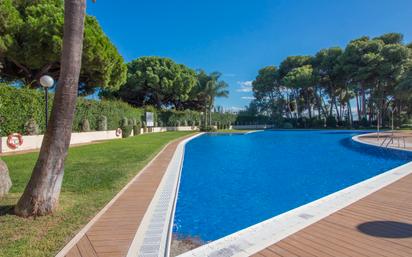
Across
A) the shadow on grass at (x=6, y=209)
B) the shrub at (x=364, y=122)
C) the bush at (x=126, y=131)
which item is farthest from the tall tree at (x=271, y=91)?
the shadow on grass at (x=6, y=209)

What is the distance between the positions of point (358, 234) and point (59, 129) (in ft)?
13.5

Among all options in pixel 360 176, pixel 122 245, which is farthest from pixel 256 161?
pixel 122 245

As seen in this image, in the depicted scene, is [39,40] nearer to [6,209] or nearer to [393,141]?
[6,209]

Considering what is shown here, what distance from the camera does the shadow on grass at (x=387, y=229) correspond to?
3.05 metres

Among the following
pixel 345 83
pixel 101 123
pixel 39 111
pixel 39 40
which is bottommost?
pixel 101 123

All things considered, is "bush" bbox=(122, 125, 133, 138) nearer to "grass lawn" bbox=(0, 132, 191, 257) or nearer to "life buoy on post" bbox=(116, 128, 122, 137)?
"life buoy on post" bbox=(116, 128, 122, 137)

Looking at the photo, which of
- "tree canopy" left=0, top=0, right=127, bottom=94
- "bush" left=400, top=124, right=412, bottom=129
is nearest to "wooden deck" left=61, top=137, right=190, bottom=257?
"tree canopy" left=0, top=0, right=127, bottom=94

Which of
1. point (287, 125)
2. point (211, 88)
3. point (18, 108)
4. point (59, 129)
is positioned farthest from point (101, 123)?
point (287, 125)

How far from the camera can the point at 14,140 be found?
10.5 meters

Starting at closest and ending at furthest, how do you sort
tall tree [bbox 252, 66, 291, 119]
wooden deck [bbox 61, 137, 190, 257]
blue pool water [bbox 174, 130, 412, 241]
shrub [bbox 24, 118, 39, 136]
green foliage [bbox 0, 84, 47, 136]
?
wooden deck [bbox 61, 137, 190, 257] → blue pool water [bbox 174, 130, 412, 241] → green foliage [bbox 0, 84, 47, 136] → shrub [bbox 24, 118, 39, 136] → tall tree [bbox 252, 66, 291, 119]

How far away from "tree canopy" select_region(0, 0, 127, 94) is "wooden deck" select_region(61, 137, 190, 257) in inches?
533

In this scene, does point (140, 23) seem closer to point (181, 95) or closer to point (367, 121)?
point (181, 95)

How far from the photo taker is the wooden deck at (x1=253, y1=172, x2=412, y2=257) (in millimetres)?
2658

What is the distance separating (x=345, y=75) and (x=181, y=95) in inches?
899
